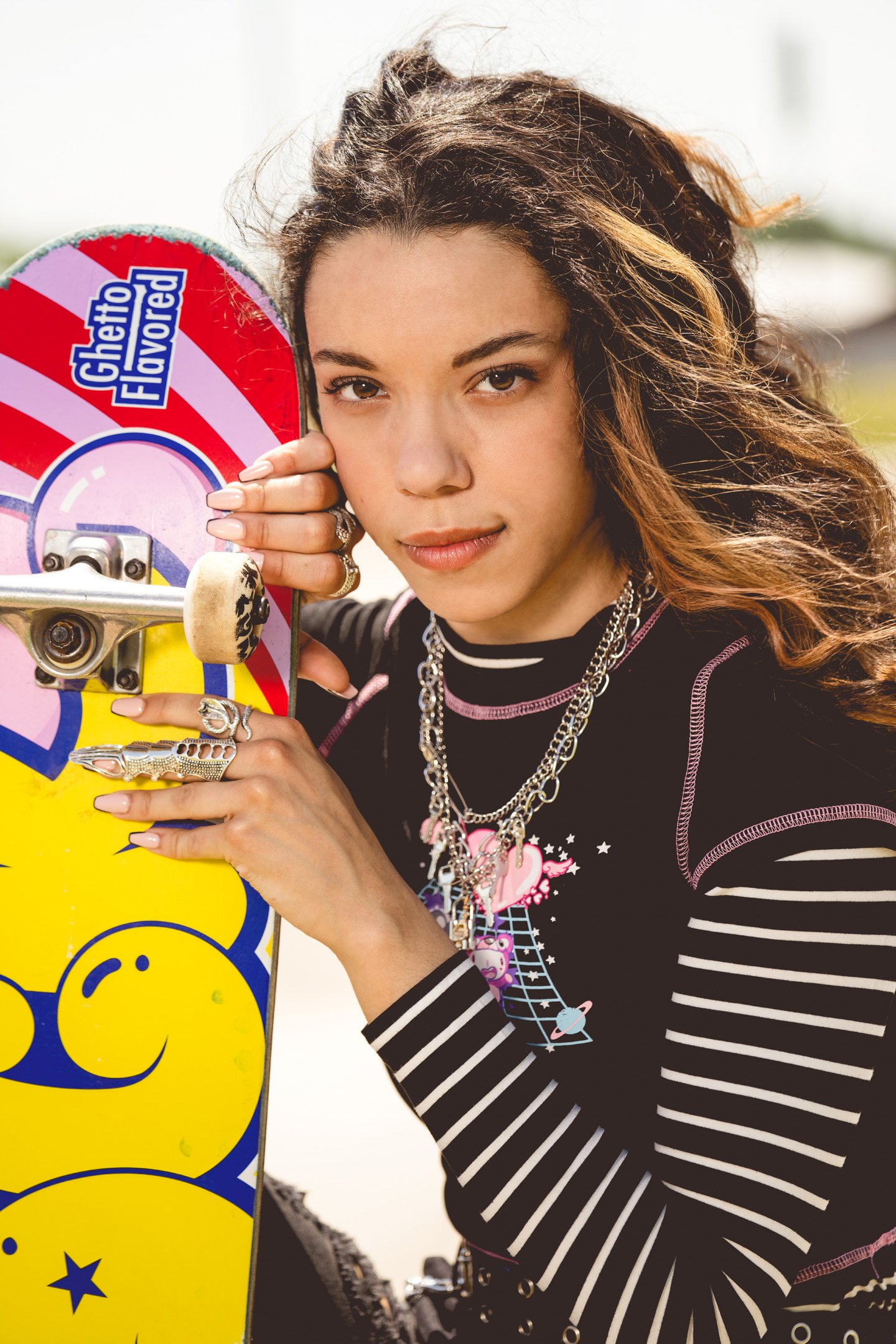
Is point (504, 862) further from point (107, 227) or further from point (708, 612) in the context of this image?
point (107, 227)

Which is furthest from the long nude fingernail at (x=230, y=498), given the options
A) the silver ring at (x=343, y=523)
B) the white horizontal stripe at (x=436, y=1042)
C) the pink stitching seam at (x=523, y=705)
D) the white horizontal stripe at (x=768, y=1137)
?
the white horizontal stripe at (x=768, y=1137)

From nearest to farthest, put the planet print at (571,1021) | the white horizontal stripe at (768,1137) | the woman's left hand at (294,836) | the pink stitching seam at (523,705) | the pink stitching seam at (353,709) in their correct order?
the white horizontal stripe at (768,1137)
the woman's left hand at (294,836)
the planet print at (571,1021)
the pink stitching seam at (523,705)
the pink stitching seam at (353,709)

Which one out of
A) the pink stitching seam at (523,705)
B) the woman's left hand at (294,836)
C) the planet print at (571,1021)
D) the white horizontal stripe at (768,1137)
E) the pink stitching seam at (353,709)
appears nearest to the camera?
the white horizontal stripe at (768,1137)

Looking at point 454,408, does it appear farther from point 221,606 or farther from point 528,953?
point 528,953

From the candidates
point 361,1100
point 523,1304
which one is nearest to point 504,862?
point 523,1304

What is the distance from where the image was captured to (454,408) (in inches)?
50.1

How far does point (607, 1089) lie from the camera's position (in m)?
1.30

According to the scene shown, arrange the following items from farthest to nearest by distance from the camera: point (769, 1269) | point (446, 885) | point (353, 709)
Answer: point (353, 709), point (446, 885), point (769, 1269)

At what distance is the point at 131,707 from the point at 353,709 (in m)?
0.48

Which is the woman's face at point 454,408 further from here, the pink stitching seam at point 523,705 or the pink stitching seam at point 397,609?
the pink stitching seam at point 397,609

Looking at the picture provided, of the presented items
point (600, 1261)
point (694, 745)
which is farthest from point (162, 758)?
point (600, 1261)

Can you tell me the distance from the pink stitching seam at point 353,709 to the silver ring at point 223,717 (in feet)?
1.40

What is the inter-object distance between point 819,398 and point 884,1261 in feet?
3.96

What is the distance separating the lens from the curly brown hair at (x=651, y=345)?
1.30 m
